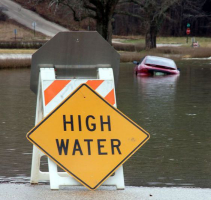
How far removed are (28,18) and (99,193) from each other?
80.1 m

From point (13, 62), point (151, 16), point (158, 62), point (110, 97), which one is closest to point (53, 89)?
point (110, 97)

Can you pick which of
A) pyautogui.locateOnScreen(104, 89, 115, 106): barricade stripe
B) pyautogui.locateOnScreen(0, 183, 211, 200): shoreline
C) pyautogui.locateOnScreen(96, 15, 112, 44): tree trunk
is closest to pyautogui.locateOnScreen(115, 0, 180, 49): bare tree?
pyautogui.locateOnScreen(96, 15, 112, 44): tree trunk

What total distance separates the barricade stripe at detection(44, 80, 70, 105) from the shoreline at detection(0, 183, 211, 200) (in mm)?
939

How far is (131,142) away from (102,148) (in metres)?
0.30

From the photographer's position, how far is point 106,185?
7109 millimetres

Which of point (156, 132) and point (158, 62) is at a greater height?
point (156, 132)

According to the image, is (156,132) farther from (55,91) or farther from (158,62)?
(158,62)

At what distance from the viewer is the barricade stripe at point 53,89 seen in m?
7.18

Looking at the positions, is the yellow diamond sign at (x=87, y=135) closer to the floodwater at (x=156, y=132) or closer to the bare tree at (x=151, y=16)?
the floodwater at (x=156, y=132)

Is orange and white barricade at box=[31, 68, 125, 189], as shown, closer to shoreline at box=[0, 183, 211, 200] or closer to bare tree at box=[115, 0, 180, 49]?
shoreline at box=[0, 183, 211, 200]

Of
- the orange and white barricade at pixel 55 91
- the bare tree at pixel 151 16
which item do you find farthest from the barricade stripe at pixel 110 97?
the bare tree at pixel 151 16

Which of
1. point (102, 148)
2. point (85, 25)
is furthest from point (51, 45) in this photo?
point (85, 25)

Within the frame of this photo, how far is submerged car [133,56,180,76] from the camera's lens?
30.5 m

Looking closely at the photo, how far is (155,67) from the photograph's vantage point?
3072 cm
